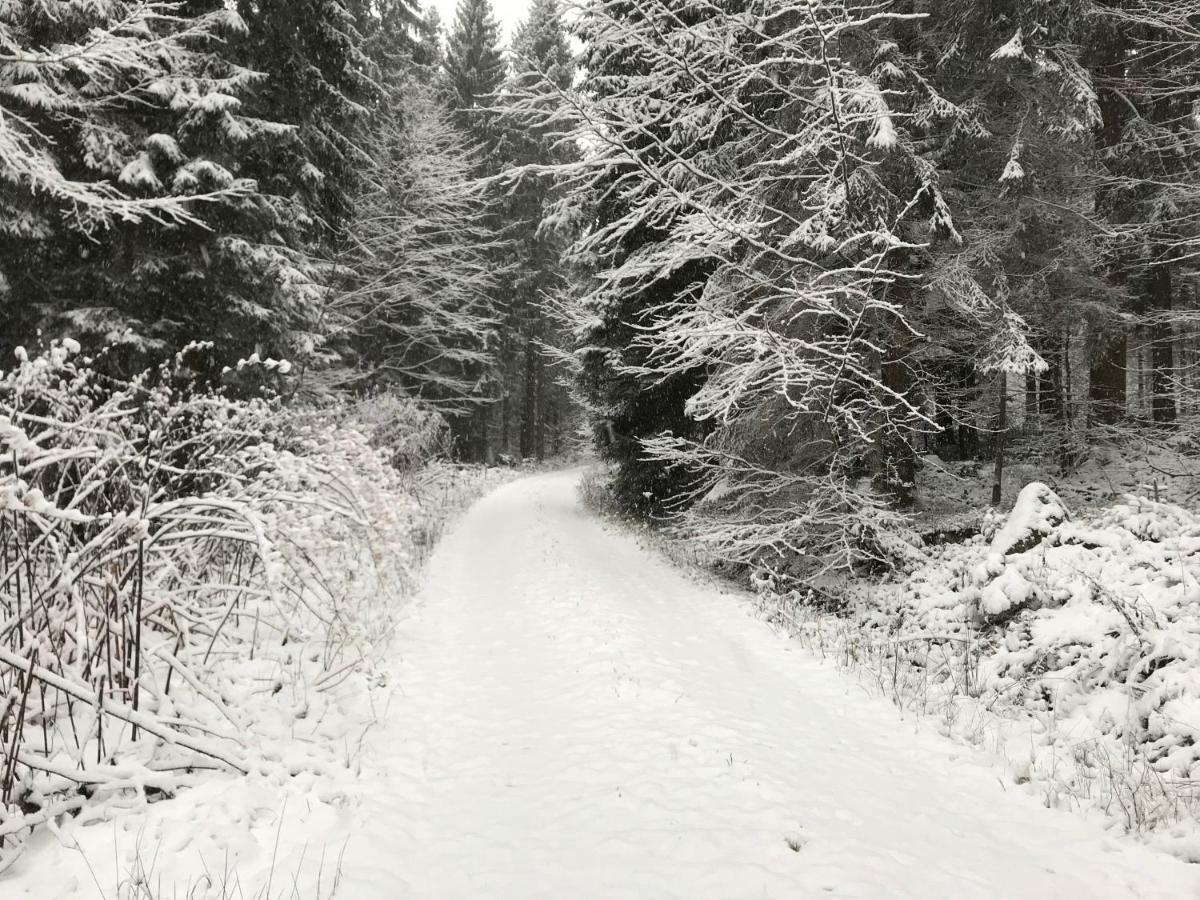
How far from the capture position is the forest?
12.7 ft

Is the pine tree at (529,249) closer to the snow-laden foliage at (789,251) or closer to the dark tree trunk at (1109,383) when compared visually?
the snow-laden foliage at (789,251)

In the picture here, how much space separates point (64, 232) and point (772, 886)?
11540 millimetres

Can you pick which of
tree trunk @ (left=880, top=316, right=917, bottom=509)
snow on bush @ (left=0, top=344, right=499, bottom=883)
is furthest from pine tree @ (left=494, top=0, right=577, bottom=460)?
snow on bush @ (left=0, top=344, right=499, bottom=883)

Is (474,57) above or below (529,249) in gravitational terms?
above

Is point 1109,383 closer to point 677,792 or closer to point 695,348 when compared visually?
point 695,348

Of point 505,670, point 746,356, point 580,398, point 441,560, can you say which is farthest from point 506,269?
point 505,670

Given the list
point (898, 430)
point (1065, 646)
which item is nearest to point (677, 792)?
point (1065, 646)

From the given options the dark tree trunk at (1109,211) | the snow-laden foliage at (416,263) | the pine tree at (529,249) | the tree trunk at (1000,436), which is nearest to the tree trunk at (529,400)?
the pine tree at (529,249)

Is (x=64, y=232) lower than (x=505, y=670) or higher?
higher

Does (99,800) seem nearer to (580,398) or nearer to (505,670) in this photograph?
(505,670)

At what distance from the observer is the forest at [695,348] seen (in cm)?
388

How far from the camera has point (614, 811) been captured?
3625 millimetres

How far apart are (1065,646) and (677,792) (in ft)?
12.5

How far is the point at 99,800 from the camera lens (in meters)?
3.21
